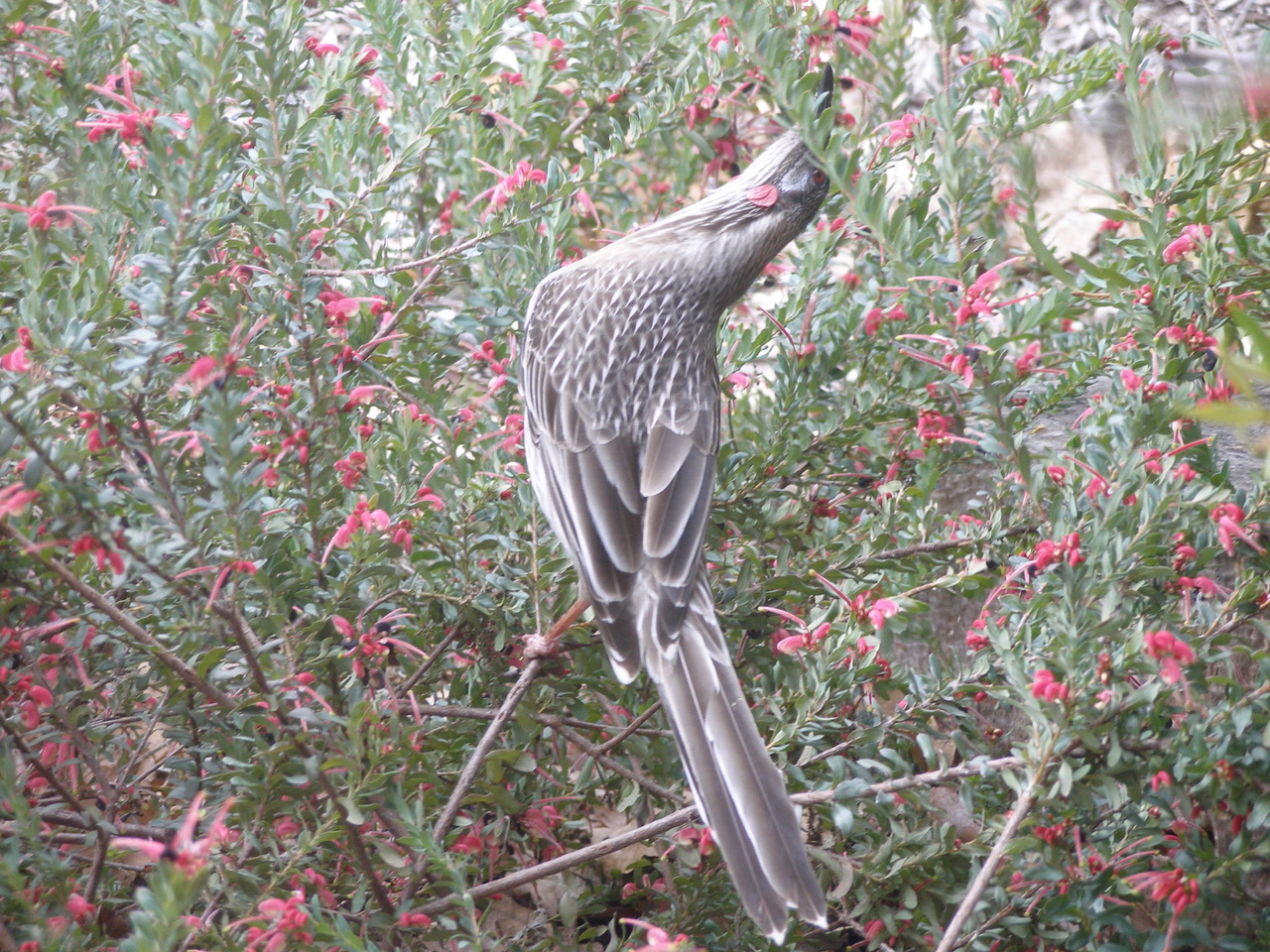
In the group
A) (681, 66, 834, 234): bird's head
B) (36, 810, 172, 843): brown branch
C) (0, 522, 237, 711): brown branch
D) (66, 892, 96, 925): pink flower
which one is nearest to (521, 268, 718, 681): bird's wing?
(681, 66, 834, 234): bird's head

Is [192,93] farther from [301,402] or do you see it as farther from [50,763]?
[50,763]

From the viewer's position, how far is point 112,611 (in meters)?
2.01

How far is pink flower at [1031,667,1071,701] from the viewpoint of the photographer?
2.05 metres

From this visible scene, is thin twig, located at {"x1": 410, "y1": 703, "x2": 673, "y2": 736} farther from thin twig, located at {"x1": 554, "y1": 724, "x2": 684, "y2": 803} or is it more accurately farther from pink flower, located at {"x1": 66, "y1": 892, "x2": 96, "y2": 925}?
pink flower, located at {"x1": 66, "y1": 892, "x2": 96, "y2": 925}

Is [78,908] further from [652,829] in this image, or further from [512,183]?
[512,183]

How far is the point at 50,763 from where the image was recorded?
8.47ft

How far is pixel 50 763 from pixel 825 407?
2244 mm

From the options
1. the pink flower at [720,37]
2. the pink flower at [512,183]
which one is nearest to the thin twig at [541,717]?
the pink flower at [512,183]

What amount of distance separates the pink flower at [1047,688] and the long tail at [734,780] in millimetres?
535

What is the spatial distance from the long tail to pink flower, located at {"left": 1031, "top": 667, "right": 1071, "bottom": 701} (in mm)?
535

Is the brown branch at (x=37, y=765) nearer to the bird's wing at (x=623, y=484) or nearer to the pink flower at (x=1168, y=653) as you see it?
the bird's wing at (x=623, y=484)

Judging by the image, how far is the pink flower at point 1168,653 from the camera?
197 cm

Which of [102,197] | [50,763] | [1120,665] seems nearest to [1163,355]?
[1120,665]

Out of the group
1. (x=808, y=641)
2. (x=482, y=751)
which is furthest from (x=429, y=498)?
(x=808, y=641)
